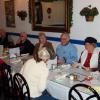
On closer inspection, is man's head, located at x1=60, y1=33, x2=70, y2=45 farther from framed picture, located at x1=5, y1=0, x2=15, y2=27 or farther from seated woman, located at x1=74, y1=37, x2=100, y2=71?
framed picture, located at x1=5, y1=0, x2=15, y2=27

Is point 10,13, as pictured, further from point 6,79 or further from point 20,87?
point 20,87

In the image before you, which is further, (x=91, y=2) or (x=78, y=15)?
(x=78, y=15)

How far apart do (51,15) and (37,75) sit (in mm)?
3080

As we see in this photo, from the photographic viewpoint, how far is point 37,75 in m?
2.70

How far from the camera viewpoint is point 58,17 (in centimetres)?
535

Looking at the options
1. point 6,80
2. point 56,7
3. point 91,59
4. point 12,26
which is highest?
point 56,7

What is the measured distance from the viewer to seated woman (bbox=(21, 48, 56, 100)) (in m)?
2.67

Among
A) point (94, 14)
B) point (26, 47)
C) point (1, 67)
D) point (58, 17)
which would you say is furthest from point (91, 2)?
point (1, 67)

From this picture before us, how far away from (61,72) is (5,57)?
5.55 feet

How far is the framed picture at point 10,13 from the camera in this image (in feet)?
23.2

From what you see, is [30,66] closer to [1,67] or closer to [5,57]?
[1,67]

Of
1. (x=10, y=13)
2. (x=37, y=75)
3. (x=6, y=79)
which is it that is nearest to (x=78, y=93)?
(x=37, y=75)

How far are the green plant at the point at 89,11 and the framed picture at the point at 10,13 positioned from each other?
123 inches

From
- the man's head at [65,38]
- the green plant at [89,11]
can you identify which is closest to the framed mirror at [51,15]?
the green plant at [89,11]
